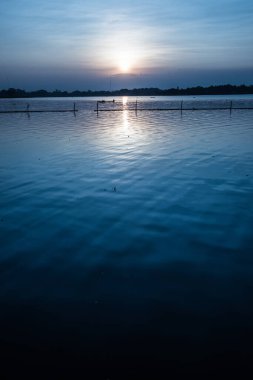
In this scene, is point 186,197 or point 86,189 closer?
point 186,197

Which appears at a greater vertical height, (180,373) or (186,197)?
(186,197)

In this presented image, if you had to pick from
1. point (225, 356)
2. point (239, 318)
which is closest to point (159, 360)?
point (225, 356)

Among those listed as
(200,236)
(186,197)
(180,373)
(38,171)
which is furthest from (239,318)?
(38,171)

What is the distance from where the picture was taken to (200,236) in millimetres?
9031

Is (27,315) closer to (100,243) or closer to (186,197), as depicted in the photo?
(100,243)

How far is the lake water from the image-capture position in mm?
4945

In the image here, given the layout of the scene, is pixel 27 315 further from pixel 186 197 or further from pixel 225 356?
pixel 186 197

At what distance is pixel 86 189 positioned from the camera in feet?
45.7

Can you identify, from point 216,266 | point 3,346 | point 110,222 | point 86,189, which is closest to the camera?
A: point 3,346

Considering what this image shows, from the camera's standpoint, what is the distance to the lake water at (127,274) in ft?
16.2

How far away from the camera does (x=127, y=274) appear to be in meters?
7.19

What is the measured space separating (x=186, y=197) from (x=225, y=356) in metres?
7.94

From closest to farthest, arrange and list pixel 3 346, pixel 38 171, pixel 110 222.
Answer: pixel 3 346 → pixel 110 222 → pixel 38 171

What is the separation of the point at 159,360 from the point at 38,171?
14.3 meters
